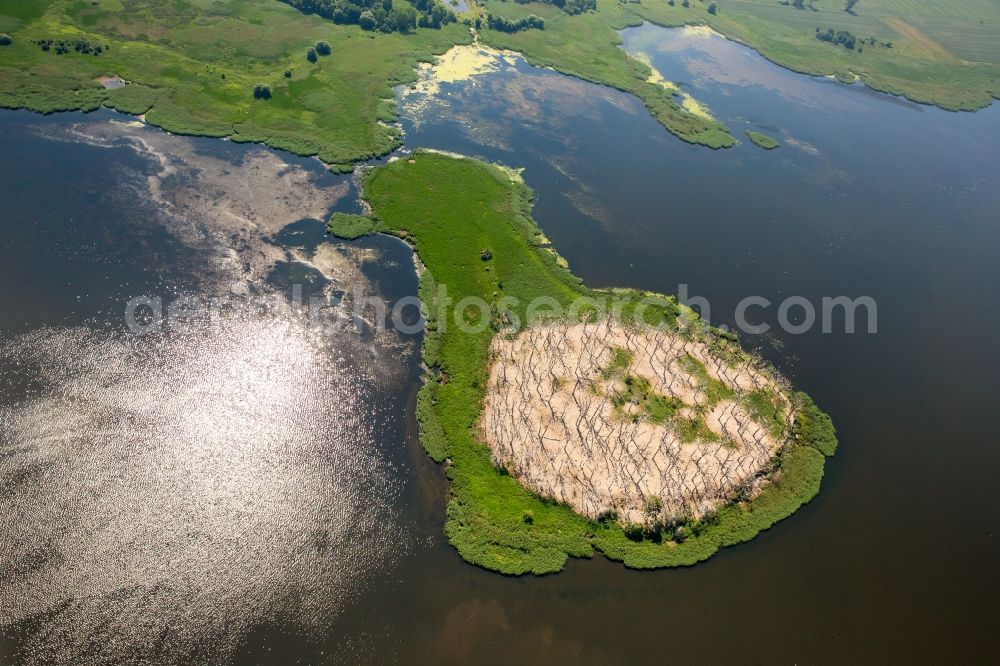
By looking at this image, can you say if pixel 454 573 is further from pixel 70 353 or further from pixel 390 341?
pixel 70 353

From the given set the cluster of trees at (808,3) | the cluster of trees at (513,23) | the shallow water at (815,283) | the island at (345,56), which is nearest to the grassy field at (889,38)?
the island at (345,56)

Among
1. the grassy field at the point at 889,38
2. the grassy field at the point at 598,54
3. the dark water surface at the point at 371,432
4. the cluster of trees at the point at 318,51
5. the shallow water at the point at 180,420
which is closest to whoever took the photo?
the shallow water at the point at 180,420

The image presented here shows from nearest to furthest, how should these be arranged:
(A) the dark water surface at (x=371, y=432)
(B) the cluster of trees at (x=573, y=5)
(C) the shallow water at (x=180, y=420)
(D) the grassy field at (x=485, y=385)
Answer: (C) the shallow water at (x=180, y=420) → (A) the dark water surface at (x=371, y=432) → (D) the grassy field at (x=485, y=385) → (B) the cluster of trees at (x=573, y=5)

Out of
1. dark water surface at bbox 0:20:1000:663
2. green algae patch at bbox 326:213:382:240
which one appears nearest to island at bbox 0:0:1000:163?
dark water surface at bbox 0:20:1000:663

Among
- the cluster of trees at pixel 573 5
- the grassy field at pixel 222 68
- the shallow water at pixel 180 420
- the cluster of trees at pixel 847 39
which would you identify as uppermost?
the cluster of trees at pixel 847 39

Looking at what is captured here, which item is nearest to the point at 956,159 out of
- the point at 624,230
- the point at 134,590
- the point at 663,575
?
the point at 624,230

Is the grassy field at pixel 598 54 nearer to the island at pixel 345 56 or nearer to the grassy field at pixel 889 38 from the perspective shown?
the island at pixel 345 56
